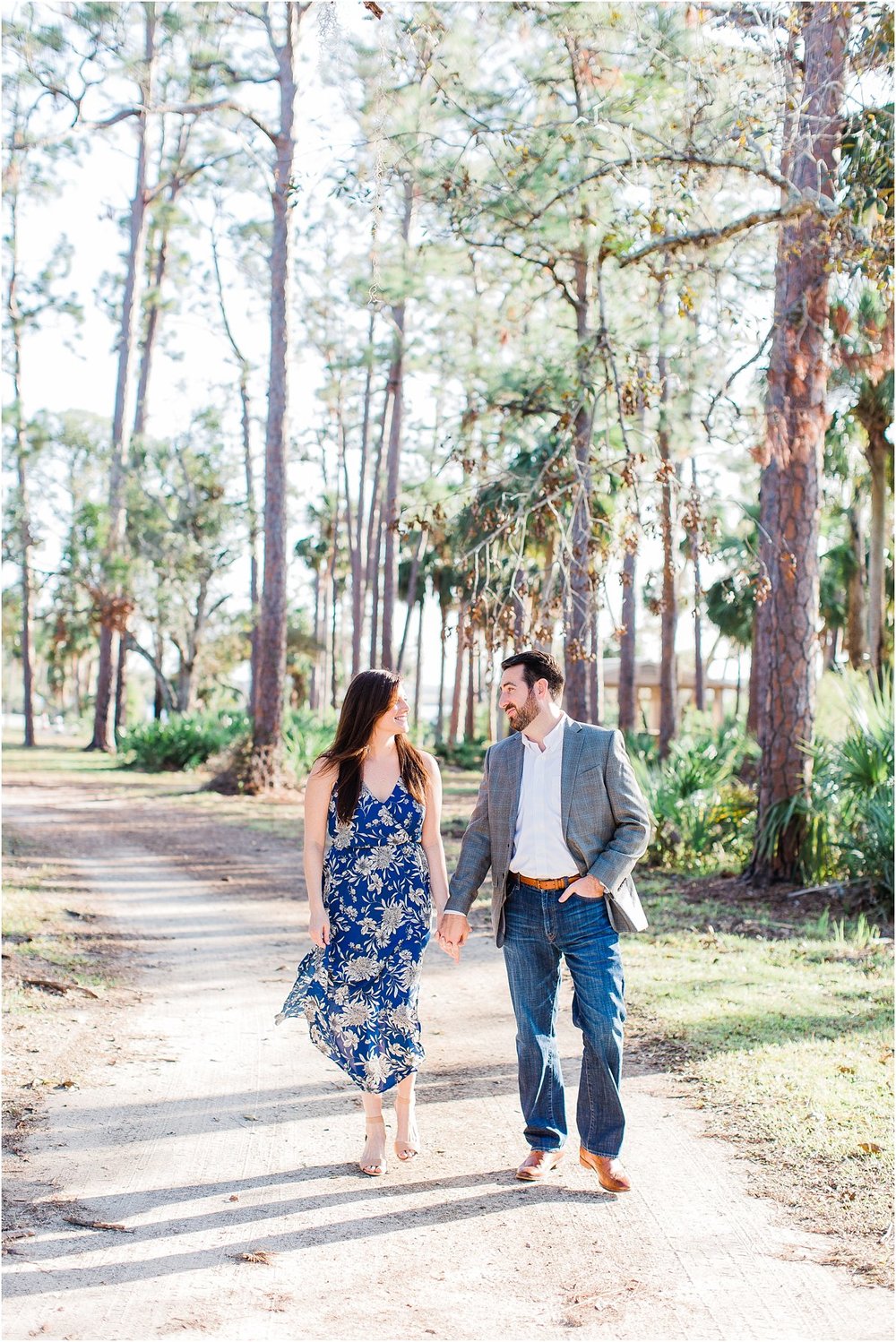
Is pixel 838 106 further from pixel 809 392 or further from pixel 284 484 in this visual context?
pixel 284 484

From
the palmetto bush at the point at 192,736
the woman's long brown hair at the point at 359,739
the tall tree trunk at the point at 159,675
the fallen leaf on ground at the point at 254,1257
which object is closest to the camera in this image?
the fallen leaf on ground at the point at 254,1257

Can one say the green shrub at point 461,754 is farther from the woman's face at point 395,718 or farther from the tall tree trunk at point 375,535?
the woman's face at point 395,718

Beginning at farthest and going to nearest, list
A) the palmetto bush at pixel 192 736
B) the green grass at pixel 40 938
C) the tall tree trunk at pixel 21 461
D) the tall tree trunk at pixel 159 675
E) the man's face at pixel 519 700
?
the tall tree trunk at pixel 21 461
the tall tree trunk at pixel 159 675
the palmetto bush at pixel 192 736
the green grass at pixel 40 938
the man's face at pixel 519 700

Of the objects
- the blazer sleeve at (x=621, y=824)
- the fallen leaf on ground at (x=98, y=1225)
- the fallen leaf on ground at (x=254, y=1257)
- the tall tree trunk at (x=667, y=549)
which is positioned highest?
the tall tree trunk at (x=667, y=549)

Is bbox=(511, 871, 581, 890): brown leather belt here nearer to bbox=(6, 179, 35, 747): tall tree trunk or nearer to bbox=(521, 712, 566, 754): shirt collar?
bbox=(521, 712, 566, 754): shirt collar

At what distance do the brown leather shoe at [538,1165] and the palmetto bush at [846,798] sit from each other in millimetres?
6939

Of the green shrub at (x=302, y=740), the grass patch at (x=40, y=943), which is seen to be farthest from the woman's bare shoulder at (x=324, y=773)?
the green shrub at (x=302, y=740)

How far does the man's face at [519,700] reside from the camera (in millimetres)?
4551

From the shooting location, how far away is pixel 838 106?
30.9 feet

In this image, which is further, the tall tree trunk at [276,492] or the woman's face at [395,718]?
the tall tree trunk at [276,492]

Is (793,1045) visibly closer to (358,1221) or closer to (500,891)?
(500,891)

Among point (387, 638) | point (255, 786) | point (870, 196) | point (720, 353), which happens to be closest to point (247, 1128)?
point (870, 196)

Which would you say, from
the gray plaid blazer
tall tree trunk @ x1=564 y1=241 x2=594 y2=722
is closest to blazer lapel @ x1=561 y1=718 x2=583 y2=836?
the gray plaid blazer

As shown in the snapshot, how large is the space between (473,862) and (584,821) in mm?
518
